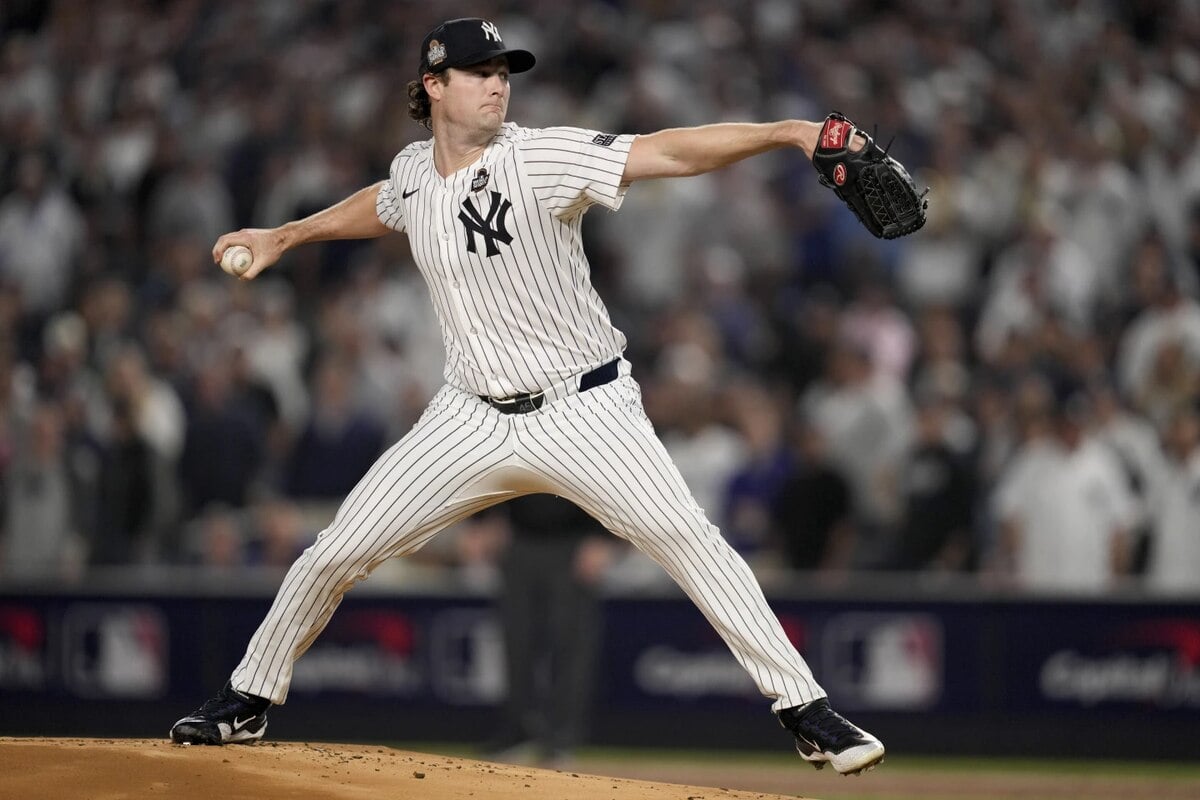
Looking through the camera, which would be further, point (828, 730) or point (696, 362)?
point (696, 362)

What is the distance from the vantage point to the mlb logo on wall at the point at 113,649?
1119cm

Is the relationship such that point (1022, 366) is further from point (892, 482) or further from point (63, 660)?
point (63, 660)

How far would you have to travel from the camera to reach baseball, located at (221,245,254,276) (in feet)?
19.0

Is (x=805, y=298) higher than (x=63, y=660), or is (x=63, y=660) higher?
(x=805, y=298)

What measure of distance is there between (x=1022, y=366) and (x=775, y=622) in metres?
6.48

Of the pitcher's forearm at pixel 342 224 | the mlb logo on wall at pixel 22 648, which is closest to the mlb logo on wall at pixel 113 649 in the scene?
the mlb logo on wall at pixel 22 648

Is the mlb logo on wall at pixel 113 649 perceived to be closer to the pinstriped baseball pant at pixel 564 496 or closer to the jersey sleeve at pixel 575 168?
the pinstriped baseball pant at pixel 564 496

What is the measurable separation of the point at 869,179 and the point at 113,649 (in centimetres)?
763

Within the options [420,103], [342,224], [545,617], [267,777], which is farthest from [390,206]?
[545,617]

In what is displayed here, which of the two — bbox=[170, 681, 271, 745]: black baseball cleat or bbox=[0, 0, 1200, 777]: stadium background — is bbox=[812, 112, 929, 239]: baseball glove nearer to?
bbox=[170, 681, 271, 745]: black baseball cleat

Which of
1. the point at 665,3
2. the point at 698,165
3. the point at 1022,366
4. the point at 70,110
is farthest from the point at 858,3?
the point at 698,165

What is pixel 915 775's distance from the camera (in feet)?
33.5

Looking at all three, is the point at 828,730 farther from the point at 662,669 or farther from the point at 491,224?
the point at 662,669

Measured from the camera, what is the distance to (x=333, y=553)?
220 inches
